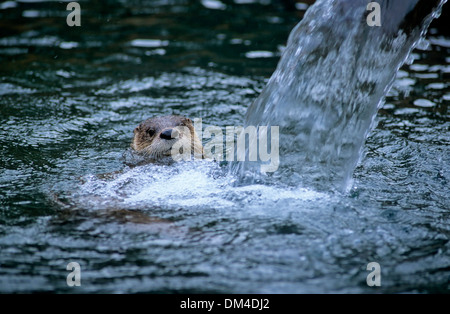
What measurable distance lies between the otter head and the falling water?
0.59 meters

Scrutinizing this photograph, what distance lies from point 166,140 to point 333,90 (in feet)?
4.86

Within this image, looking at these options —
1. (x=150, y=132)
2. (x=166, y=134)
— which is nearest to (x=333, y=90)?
Answer: (x=166, y=134)

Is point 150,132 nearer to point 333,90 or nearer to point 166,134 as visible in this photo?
point 166,134

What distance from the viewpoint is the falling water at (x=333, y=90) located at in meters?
4.59

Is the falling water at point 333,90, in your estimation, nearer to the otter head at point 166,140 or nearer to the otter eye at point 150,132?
the otter head at point 166,140

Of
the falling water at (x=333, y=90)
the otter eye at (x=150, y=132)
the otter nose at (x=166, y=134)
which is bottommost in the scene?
the otter eye at (x=150, y=132)

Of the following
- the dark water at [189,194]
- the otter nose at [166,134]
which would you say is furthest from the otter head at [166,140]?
the dark water at [189,194]

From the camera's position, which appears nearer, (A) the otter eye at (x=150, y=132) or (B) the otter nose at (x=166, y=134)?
(B) the otter nose at (x=166, y=134)

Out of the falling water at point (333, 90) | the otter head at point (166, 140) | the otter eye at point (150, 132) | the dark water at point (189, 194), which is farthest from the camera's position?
the otter eye at point (150, 132)

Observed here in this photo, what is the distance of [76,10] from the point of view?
33.8 ft

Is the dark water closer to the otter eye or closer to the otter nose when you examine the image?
the otter nose

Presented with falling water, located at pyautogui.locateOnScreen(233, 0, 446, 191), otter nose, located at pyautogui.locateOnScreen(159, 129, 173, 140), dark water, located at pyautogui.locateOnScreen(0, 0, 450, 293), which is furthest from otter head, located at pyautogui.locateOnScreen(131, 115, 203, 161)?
falling water, located at pyautogui.locateOnScreen(233, 0, 446, 191)

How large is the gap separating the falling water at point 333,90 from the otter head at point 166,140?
59cm

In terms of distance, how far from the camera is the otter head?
502 cm
